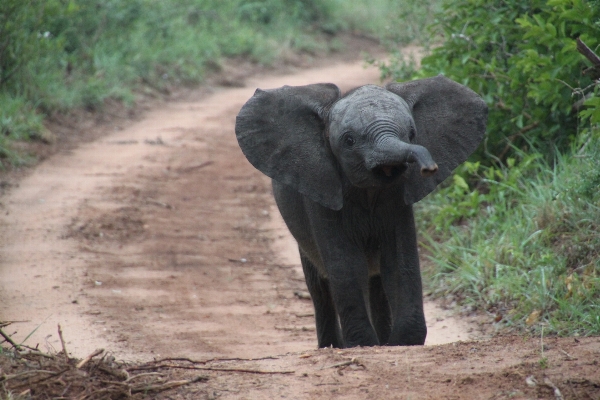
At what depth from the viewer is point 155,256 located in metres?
7.66

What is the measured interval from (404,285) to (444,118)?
0.98 metres

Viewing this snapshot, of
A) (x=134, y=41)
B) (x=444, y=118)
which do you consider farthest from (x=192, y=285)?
(x=134, y=41)

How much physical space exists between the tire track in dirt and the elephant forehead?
1949 mm

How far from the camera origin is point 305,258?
563 centimetres

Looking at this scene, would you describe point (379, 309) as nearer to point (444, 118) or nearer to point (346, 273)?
point (346, 273)

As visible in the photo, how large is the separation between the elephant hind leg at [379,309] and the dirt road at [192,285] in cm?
65

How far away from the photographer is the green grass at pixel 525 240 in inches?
216

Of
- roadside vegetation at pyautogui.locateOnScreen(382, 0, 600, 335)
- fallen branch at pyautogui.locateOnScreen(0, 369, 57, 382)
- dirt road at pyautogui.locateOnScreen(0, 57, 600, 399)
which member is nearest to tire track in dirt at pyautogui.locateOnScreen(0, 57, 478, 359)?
dirt road at pyautogui.locateOnScreen(0, 57, 600, 399)

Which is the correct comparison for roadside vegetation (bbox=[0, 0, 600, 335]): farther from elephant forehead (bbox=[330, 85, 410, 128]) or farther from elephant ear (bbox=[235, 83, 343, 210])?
elephant ear (bbox=[235, 83, 343, 210])

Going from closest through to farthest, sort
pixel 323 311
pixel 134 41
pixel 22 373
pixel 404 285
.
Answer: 1. pixel 22 373
2. pixel 404 285
3. pixel 323 311
4. pixel 134 41

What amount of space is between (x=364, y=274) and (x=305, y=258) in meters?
1.00

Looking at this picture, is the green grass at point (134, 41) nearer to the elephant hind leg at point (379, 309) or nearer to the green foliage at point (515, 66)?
the green foliage at point (515, 66)

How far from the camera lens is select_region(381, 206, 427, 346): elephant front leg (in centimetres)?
453

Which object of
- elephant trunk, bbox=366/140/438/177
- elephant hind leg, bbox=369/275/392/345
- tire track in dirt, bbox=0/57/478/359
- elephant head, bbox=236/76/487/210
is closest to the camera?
elephant trunk, bbox=366/140/438/177
